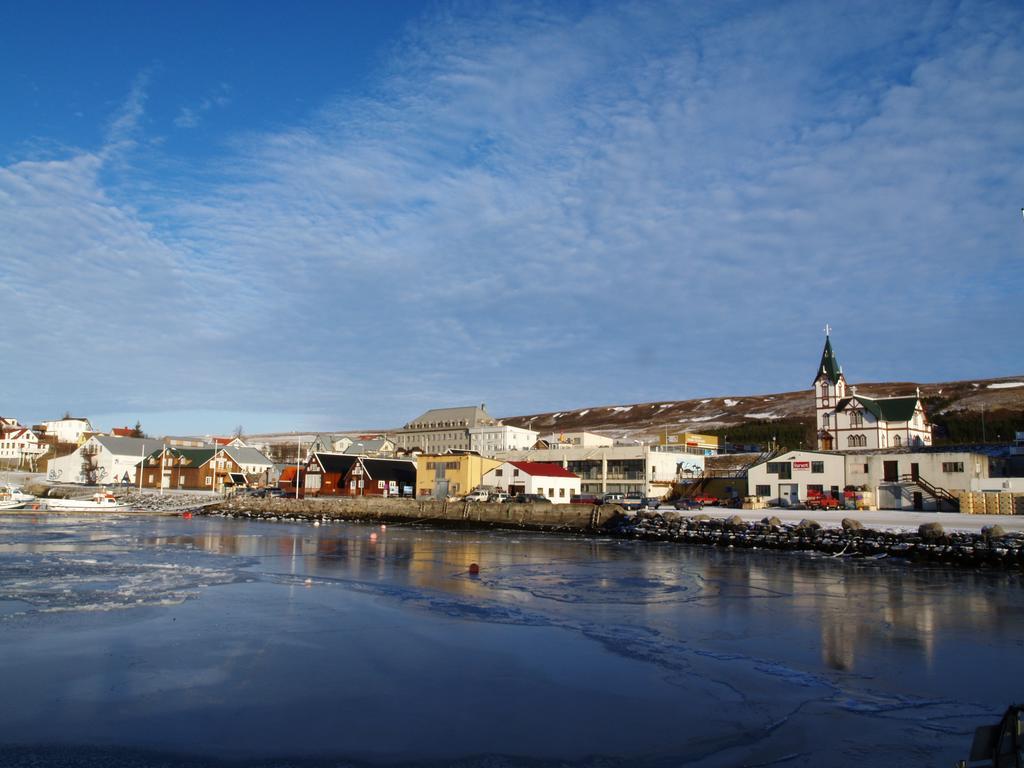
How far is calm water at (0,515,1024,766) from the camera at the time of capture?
9.17 metres

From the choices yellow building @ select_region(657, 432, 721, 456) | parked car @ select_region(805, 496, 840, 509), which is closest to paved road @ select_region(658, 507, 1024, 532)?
parked car @ select_region(805, 496, 840, 509)

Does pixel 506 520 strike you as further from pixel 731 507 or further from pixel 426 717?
pixel 426 717

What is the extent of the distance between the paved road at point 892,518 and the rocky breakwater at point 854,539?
7.73 feet

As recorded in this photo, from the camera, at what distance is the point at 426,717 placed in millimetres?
10180

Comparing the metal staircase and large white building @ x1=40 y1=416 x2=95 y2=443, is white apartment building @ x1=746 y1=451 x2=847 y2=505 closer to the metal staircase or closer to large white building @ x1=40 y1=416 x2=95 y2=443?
the metal staircase

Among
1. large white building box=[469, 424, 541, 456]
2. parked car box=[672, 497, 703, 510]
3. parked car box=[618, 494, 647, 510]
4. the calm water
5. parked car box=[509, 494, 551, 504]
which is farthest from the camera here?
large white building box=[469, 424, 541, 456]

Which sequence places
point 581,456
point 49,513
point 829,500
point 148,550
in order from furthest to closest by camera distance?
point 581,456
point 49,513
point 829,500
point 148,550

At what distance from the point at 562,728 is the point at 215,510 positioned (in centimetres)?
6600

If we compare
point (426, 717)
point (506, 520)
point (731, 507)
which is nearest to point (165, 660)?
point (426, 717)

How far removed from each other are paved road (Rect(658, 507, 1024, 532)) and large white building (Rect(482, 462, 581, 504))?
19.2 meters

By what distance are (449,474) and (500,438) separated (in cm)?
5858

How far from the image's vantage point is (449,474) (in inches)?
2926

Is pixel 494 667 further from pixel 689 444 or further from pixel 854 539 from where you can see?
pixel 689 444

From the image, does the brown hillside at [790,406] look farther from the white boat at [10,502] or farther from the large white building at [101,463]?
the white boat at [10,502]
